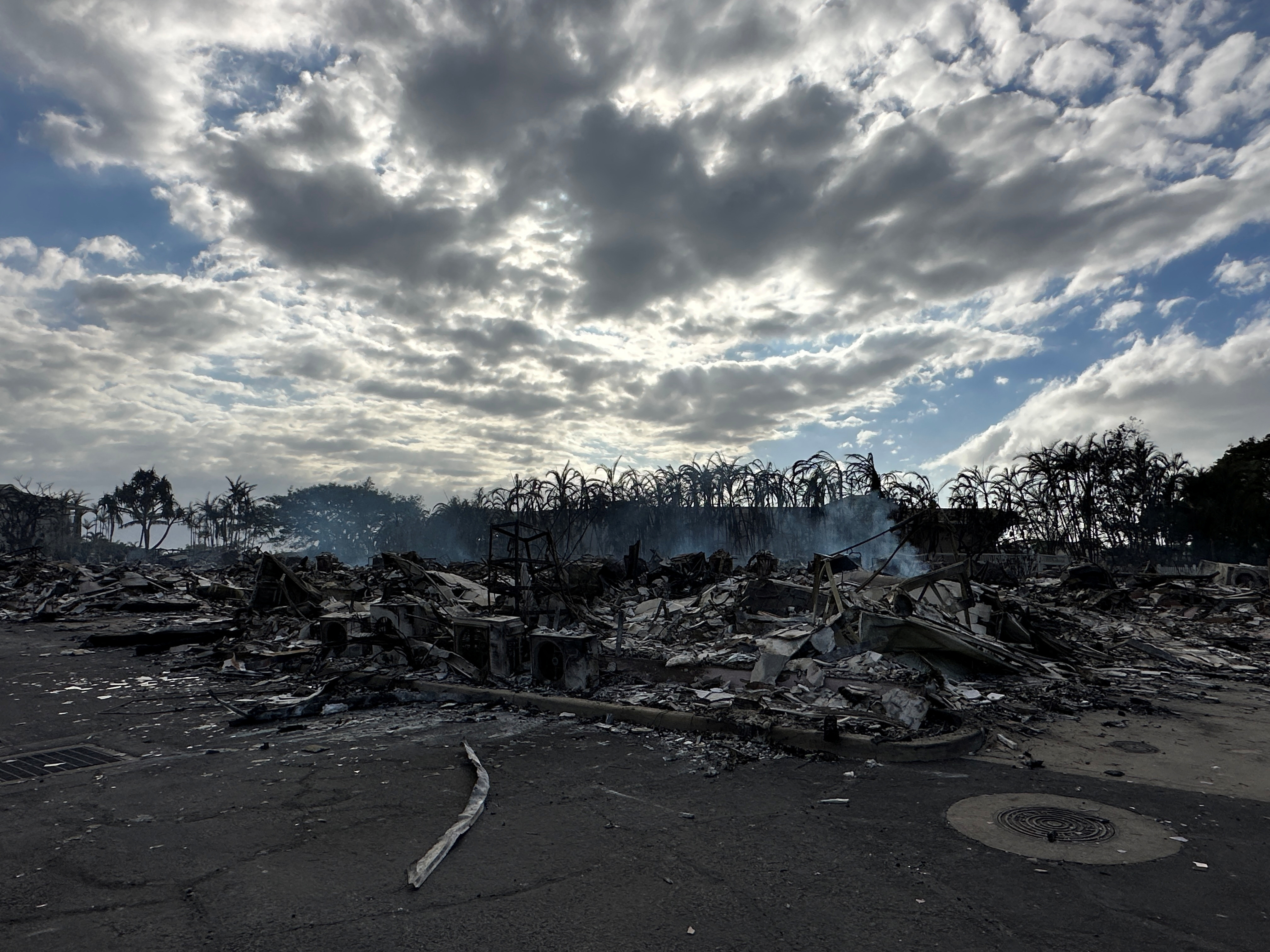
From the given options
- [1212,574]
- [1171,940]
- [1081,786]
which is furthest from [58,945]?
[1212,574]

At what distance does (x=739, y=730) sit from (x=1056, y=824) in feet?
8.08

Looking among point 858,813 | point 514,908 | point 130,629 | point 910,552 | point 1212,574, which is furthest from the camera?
point 910,552

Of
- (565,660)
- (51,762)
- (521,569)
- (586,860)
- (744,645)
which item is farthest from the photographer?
(744,645)

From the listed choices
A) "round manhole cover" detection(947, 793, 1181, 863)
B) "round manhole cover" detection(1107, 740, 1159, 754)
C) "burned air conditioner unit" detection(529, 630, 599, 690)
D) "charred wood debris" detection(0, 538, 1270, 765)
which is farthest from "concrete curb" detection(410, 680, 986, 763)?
"round manhole cover" detection(1107, 740, 1159, 754)

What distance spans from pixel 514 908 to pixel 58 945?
170cm

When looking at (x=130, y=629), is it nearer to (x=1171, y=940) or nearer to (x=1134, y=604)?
(x=1171, y=940)

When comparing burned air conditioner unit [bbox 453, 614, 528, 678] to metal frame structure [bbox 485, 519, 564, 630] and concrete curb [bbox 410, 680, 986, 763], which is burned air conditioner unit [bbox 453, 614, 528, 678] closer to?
metal frame structure [bbox 485, 519, 564, 630]

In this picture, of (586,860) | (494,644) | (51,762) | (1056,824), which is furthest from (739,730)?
(51,762)

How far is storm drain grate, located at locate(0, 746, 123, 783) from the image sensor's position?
4.98 m

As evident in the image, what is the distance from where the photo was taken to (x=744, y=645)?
435 inches

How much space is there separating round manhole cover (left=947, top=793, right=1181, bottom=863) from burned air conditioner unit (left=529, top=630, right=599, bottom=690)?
4.48 metres

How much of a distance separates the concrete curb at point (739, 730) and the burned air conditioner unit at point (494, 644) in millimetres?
570

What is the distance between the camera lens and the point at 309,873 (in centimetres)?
322

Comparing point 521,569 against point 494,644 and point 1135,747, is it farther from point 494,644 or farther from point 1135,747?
point 1135,747
